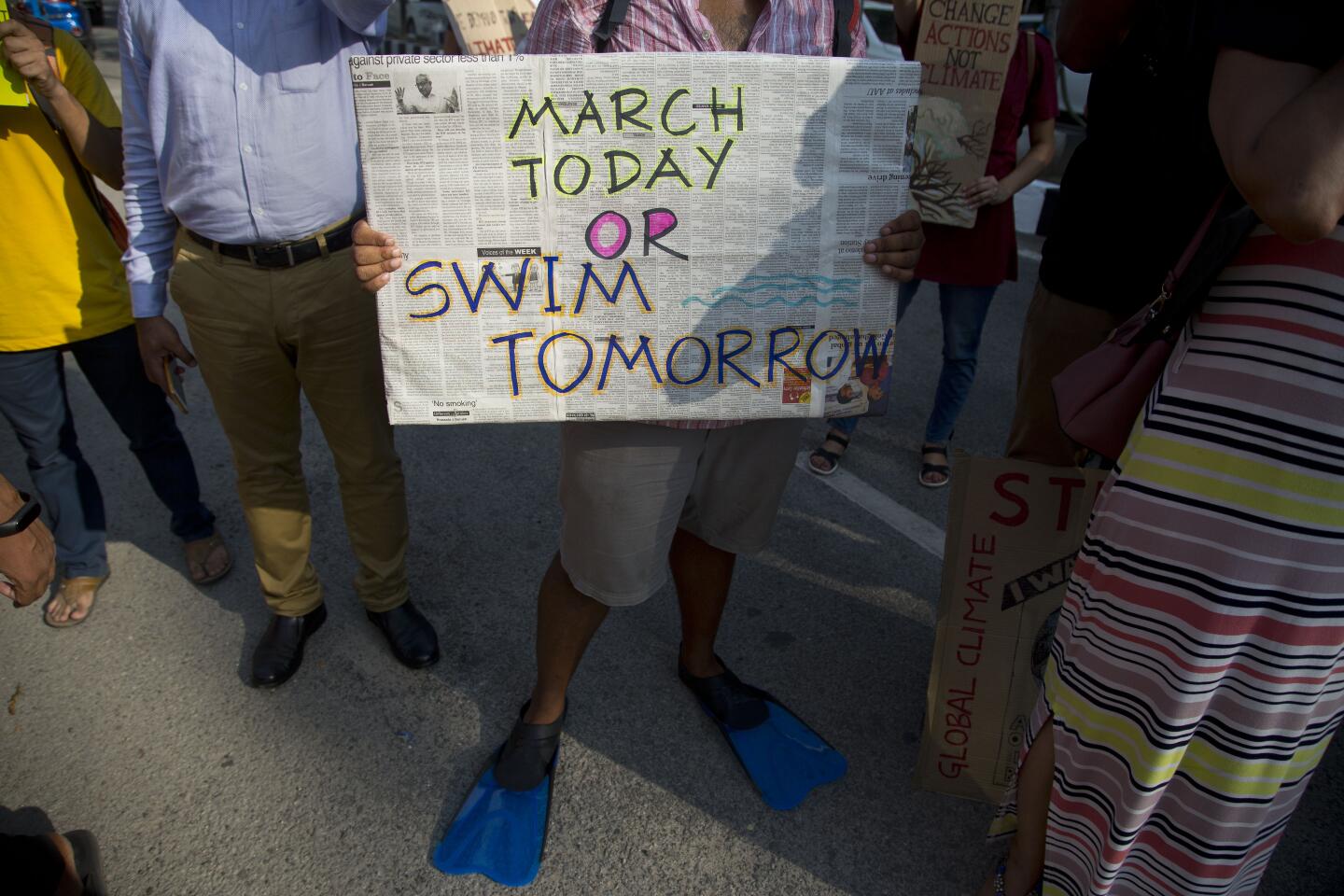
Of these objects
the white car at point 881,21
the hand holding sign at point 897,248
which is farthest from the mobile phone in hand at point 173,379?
the white car at point 881,21

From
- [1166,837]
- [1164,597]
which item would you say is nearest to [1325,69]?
[1164,597]

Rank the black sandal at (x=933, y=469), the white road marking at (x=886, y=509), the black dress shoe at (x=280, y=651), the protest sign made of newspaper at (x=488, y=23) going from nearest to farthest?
1. the black dress shoe at (x=280, y=651)
2. the white road marking at (x=886, y=509)
3. the black sandal at (x=933, y=469)
4. the protest sign made of newspaper at (x=488, y=23)

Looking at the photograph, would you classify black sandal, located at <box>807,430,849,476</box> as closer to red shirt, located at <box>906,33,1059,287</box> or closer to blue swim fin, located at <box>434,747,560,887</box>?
red shirt, located at <box>906,33,1059,287</box>

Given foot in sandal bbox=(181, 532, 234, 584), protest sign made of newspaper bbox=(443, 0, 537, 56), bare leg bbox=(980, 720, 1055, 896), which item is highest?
protest sign made of newspaper bbox=(443, 0, 537, 56)

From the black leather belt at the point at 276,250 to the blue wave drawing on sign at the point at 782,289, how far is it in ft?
3.10

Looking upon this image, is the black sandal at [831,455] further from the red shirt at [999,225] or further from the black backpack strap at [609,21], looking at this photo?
the black backpack strap at [609,21]

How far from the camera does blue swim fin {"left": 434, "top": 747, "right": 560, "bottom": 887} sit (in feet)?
5.99

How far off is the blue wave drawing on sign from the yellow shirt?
168cm

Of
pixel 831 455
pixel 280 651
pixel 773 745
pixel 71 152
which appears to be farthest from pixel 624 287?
pixel 831 455

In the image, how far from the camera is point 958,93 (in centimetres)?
279

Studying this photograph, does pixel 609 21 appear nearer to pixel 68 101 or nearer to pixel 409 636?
pixel 68 101

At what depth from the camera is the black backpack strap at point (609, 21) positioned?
1.42 m

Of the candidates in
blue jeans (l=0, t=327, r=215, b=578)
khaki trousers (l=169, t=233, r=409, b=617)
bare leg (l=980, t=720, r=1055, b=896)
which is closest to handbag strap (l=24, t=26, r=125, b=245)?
blue jeans (l=0, t=327, r=215, b=578)

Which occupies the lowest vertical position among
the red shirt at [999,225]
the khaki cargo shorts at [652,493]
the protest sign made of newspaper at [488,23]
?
the khaki cargo shorts at [652,493]
